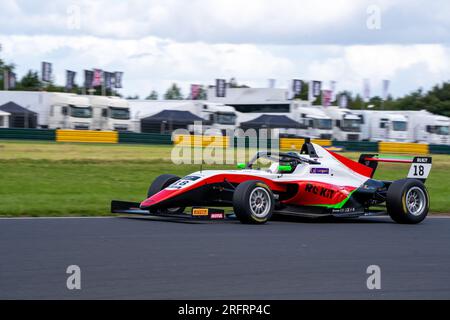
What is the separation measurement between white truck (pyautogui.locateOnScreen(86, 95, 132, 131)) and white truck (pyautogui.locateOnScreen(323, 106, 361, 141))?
12863 mm

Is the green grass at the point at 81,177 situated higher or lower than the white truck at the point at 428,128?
lower

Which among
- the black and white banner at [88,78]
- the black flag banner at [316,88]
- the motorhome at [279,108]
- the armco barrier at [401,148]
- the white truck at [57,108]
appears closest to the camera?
the armco barrier at [401,148]

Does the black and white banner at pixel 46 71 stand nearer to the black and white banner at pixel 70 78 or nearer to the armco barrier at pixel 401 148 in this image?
the black and white banner at pixel 70 78

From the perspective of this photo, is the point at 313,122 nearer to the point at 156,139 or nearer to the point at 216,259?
the point at 156,139

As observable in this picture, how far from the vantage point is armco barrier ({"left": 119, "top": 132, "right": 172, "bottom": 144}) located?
3628cm

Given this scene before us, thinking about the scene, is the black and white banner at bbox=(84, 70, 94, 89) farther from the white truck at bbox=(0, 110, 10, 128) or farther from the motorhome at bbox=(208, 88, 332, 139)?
the white truck at bbox=(0, 110, 10, 128)

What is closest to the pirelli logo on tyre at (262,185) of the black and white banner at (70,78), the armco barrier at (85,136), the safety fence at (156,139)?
the safety fence at (156,139)

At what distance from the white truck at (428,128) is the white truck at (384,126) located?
1.63ft

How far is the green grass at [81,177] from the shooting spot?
13.9 m

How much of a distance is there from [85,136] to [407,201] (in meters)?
24.7

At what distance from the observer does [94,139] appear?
35.7 meters

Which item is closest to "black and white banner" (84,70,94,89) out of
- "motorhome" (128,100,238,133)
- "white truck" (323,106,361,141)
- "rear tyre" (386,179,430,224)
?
"motorhome" (128,100,238,133)
